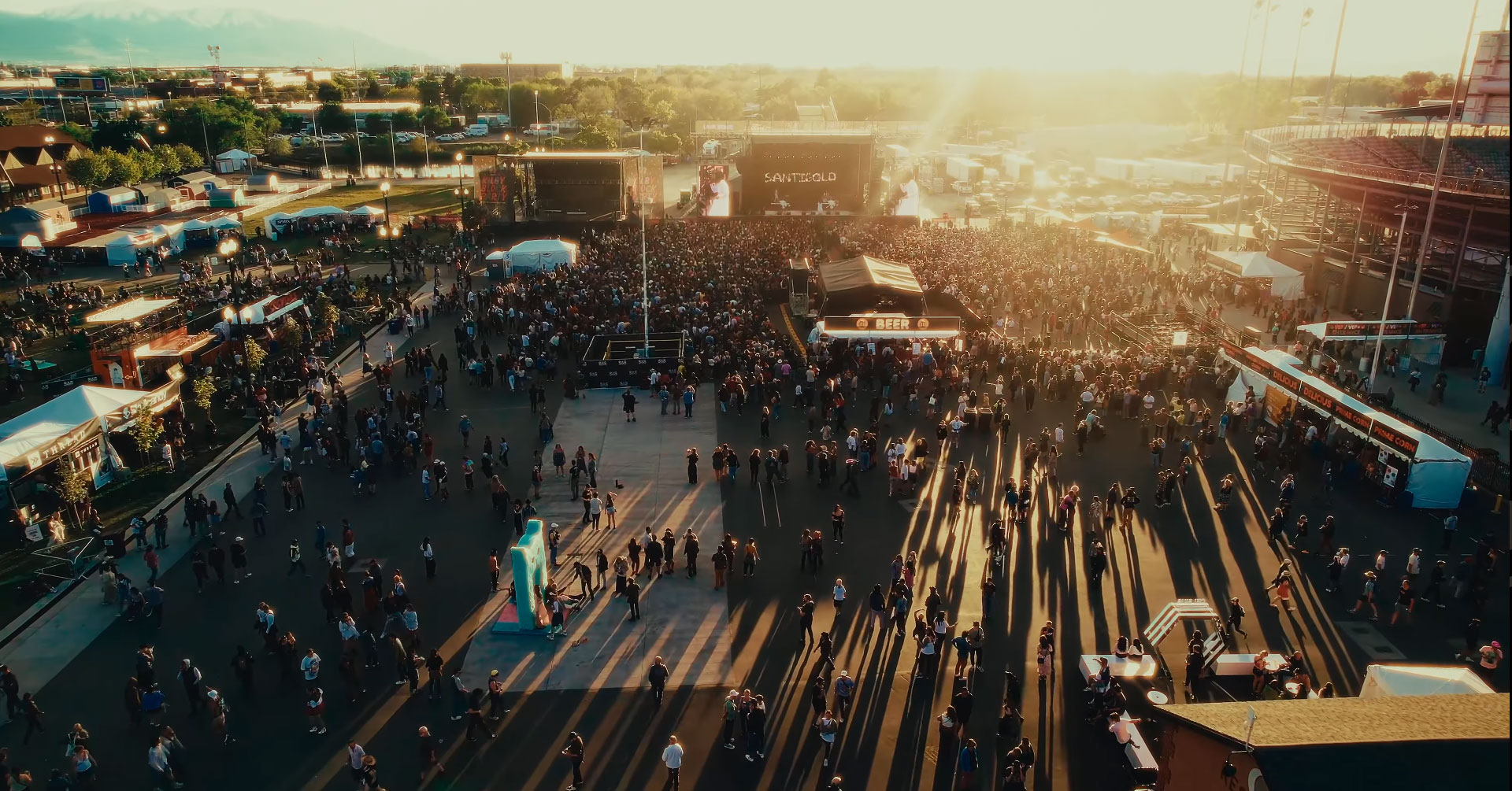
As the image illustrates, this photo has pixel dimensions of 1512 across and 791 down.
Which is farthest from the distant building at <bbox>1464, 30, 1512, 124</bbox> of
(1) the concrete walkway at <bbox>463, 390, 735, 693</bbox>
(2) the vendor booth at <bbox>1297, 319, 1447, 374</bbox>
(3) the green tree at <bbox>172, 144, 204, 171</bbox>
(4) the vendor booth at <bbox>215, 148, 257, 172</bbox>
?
(3) the green tree at <bbox>172, 144, 204, 171</bbox>

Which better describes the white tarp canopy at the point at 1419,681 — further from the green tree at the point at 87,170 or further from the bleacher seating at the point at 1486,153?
the green tree at the point at 87,170

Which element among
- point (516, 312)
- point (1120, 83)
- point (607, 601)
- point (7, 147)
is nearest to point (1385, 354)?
point (607, 601)

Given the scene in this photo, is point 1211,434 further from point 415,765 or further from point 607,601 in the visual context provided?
point 415,765

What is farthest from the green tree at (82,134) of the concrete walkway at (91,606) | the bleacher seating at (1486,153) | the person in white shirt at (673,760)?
the bleacher seating at (1486,153)

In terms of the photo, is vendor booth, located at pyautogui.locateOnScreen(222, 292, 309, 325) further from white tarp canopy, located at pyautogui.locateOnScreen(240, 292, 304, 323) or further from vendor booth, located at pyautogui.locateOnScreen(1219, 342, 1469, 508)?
vendor booth, located at pyautogui.locateOnScreen(1219, 342, 1469, 508)

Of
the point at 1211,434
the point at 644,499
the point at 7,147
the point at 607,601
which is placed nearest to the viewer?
the point at 607,601
